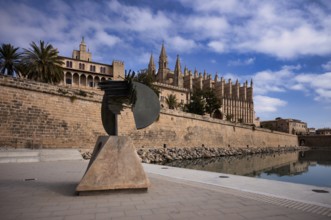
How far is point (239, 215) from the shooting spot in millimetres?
3793

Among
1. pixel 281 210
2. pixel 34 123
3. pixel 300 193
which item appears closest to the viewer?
pixel 281 210

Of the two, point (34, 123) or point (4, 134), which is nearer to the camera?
point (4, 134)

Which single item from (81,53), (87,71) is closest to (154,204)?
(87,71)

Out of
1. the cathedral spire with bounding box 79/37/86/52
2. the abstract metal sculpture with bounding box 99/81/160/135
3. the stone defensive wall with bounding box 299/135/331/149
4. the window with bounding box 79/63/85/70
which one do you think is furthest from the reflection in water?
the stone defensive wall with bounding box 299/135/331/149

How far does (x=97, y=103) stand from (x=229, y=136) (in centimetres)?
2339

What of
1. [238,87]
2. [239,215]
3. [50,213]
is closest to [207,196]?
[239,215]

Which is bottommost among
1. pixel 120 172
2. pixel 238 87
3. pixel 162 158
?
pixel 162 158

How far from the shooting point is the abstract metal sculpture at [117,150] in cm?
512

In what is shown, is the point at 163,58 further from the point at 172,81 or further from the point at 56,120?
the point at 56,120

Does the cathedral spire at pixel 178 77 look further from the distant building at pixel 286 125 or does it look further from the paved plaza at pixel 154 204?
the paved plaza at pixel 154 204

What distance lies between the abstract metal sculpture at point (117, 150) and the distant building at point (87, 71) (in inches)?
1386

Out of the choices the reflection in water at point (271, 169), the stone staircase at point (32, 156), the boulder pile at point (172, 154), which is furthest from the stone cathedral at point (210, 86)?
the stone staircase at point (32, 156)

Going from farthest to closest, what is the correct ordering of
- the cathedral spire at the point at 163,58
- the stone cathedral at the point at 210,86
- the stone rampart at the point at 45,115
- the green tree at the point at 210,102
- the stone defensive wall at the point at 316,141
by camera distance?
the cathedral spire at the point at 163,58 < the stone defensive wall at the point at 316,141 < the stone cathedral at the point at 210,86 < the green tree at the point at 210,102 < the stone rampart at the point at 45,115

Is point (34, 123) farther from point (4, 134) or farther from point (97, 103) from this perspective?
point (97, 103)
